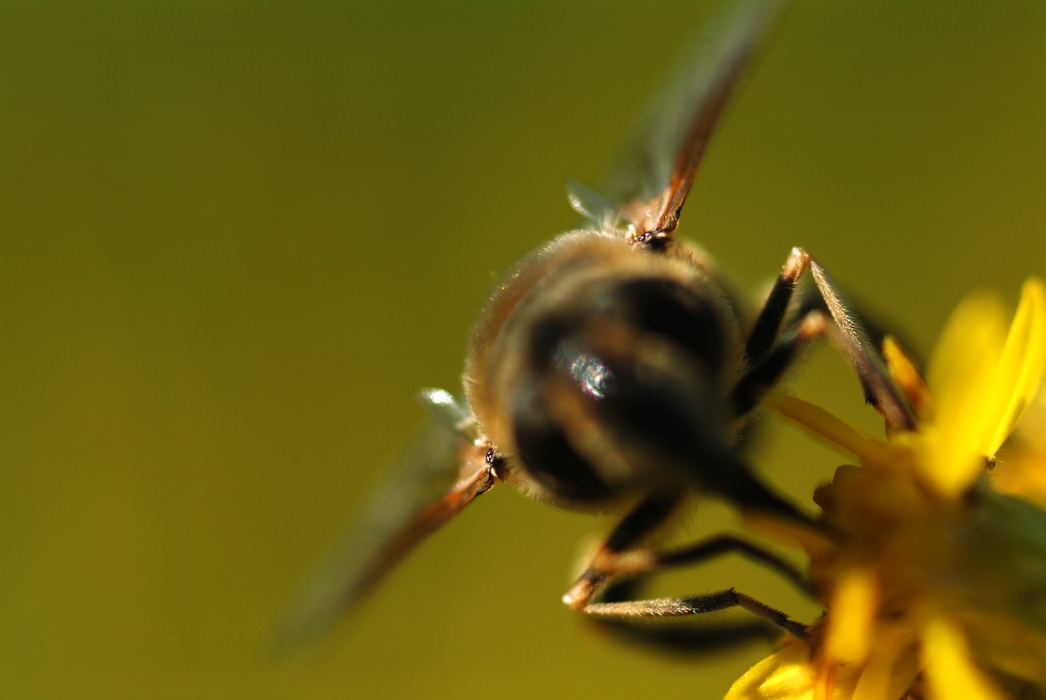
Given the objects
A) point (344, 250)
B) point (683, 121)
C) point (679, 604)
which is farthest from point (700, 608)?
point (344, 250)

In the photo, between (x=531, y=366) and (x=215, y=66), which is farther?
(x=215, y=66)

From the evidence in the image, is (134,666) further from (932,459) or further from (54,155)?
(932,459)

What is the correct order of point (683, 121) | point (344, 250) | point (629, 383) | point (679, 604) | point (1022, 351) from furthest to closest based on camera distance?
point (344, 250)
point (683, 121)
point (679, 604)
point (1022, 351)
point (629, 383)

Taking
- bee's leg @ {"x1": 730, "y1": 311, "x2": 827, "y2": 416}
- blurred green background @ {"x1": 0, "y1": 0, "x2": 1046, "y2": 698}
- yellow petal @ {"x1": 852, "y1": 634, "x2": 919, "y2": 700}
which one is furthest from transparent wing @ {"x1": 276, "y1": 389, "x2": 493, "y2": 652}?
blurred green background @ {"x1": 0, "y1": 0, "x2": 1046, "y2": 698}

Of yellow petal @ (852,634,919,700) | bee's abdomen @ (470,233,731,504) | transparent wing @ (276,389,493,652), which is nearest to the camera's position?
bee's abdomen @ (470,233,731,504)

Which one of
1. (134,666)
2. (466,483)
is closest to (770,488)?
(466,483)

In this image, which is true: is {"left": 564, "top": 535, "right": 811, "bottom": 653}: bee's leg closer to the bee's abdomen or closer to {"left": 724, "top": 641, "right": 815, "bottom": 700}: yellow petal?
{"left": 724, "top": 641, "right": 815, "bottom": 700}: yellow petal

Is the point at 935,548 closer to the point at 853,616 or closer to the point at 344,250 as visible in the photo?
the point at 853,616
